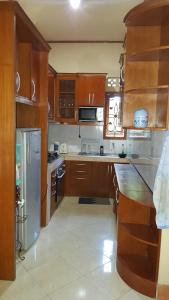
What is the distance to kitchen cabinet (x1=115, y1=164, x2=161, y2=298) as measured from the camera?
2.12m

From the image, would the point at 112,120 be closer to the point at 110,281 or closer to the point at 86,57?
the point at 86,57

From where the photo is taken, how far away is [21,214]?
2477 mm

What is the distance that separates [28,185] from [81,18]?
264 cm

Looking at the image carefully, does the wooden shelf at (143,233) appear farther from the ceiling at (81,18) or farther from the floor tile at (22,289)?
the ceiling at (81,18)

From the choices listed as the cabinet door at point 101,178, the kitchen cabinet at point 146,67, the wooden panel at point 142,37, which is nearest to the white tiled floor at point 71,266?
the cabinet door at point 101,178

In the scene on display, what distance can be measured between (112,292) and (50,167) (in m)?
1.84

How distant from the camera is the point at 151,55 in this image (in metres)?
2.12

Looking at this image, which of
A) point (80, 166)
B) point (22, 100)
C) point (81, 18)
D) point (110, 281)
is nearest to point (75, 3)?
point (81, 18)

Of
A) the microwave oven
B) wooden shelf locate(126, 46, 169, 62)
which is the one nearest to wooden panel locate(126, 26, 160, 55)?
wooden shelf locate(126, 46, 169, 62)

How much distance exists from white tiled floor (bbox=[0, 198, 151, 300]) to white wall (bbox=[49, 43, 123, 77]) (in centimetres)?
292

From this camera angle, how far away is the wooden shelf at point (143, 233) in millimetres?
2076

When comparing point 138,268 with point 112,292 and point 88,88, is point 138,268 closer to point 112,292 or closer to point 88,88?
point 112,292

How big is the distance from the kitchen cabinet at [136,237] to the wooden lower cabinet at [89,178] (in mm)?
1778

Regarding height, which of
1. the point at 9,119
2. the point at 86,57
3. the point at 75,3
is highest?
the point at 75,3
